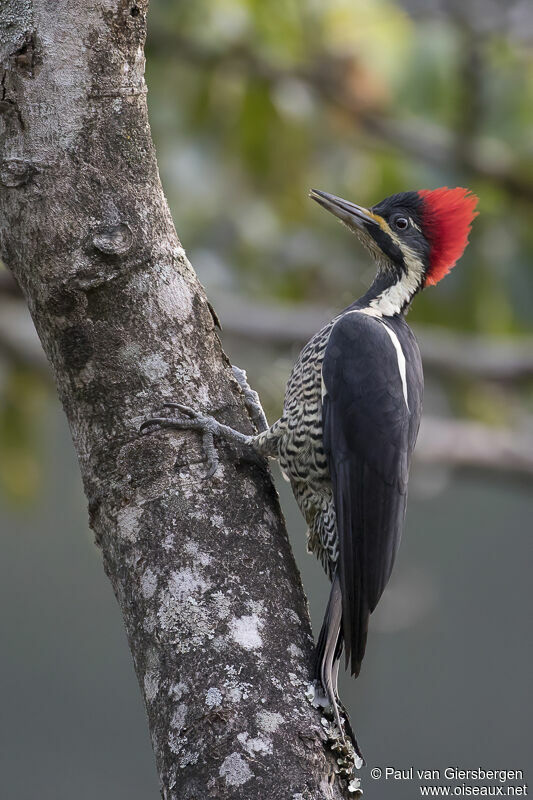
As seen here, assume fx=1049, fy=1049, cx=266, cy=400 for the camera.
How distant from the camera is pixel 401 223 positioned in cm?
312

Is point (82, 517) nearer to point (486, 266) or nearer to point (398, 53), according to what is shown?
point (486, 266)

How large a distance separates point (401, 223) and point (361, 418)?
30.3 inches

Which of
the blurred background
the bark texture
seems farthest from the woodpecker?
the blurred background

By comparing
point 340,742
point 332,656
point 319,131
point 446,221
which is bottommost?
point 340,742

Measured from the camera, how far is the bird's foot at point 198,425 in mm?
2018

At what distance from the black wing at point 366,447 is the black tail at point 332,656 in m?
0.04

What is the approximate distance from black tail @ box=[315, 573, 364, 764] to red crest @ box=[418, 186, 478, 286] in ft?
3.80

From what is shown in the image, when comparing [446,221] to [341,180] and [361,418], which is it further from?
[341,180]

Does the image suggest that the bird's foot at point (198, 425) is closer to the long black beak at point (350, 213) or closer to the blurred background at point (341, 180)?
the long black beak at point (350, 213)

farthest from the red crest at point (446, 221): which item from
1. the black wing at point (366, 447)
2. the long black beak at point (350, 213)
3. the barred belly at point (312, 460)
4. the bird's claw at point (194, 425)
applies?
the bird's claw at point (194, 425)

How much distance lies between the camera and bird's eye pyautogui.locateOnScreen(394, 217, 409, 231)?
3109 mm

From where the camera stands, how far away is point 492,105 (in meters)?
5.09

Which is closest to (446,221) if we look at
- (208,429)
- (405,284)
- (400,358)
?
(405,284)

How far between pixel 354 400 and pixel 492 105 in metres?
2.96
